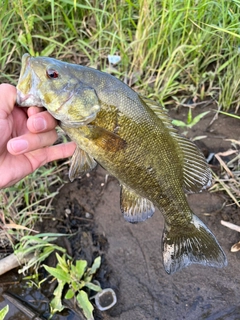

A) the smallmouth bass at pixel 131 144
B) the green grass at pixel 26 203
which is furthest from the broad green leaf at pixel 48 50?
the smallmouth bass at pixel 131 144

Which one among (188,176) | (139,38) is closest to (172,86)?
(139,38)

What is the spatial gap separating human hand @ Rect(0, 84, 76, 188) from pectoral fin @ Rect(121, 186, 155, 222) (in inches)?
22.3

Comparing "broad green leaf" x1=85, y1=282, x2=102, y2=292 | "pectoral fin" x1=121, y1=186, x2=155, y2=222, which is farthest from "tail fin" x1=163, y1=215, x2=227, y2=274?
"broad green leaf" x1=85, y1=282, x2=102, y2=292

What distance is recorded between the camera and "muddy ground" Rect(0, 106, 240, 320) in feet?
8.04

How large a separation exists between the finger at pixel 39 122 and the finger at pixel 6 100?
0.20 metres

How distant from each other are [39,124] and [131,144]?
49 cm

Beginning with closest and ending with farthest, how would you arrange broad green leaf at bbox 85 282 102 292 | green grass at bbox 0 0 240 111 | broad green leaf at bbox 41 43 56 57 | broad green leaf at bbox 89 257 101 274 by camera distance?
broad green leaf at bbox 85 282 102 292 → broad green leaf at bbox 89 257 101 274 → green grass at bbox 0 0 240 111 → broad green leaf at bbox 41 43 56 57

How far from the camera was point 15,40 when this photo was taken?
3.33m

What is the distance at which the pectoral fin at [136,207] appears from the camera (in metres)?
2.12

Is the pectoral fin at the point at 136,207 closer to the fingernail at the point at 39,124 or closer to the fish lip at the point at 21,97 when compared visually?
the fingernail at the point at 39,124

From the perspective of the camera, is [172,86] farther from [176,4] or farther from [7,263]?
[7,263]

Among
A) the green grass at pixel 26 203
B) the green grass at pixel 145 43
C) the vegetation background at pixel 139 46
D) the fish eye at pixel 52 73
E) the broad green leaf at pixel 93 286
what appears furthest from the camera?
the green grass at pixel 145 43

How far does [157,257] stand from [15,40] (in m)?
2.34

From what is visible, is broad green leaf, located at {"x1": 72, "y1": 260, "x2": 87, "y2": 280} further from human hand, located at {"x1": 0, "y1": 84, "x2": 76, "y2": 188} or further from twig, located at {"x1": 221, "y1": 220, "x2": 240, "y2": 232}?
twig, located at {"x1": 221, "y1": 220, "x2": 240, "y2": 232}
